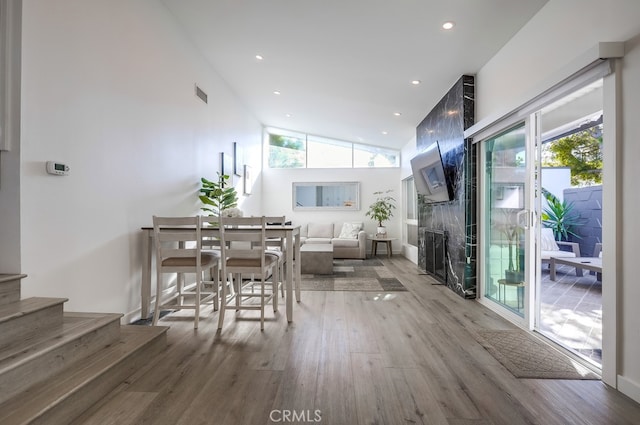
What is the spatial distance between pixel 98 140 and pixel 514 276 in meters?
3.79

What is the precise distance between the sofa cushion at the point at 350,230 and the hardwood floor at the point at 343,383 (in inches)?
179

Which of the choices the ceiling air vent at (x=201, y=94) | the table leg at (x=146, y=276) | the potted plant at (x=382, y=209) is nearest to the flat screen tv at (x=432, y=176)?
the potted plant at (x=382, y=209)

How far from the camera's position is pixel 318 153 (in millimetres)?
8109

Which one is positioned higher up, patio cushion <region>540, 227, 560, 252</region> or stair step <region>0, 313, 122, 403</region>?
patio cushion <region>540, 227, 560, 252</region>

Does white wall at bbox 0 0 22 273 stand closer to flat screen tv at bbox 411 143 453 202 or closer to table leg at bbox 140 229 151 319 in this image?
table leg at bbox 140 229 151 319

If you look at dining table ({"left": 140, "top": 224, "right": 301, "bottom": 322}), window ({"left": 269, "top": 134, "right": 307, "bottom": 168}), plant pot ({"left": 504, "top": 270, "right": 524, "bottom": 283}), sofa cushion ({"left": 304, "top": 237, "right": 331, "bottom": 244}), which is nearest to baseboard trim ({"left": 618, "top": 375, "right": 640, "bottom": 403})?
plant pot ({"left": 504, "top": 270, "right": 524, "bottom": 283})

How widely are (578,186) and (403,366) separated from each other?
182 inches

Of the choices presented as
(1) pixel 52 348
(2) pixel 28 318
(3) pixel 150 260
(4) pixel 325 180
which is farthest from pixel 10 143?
(4) pixel 325 180

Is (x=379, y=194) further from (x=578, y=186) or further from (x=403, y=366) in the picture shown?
(x=403, y=366)

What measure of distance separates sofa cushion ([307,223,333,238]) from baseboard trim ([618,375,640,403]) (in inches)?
239

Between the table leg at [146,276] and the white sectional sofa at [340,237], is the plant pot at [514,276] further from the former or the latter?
the white sectional sofa at [340,237]

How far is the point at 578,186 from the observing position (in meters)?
4.73

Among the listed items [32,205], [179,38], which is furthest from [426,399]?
[179,38]

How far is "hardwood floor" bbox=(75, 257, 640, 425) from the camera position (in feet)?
4.85
